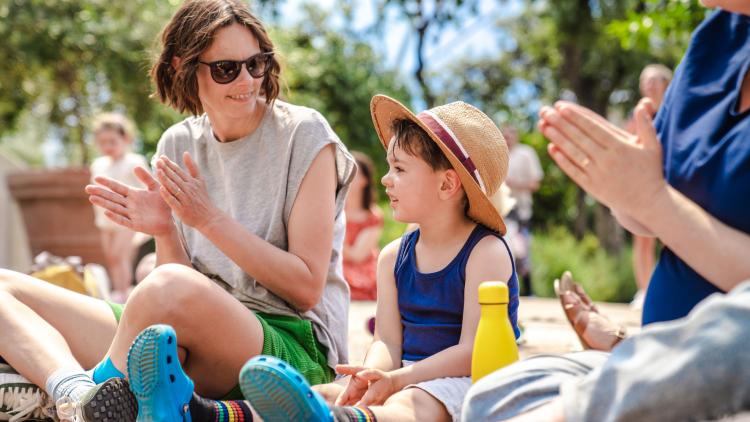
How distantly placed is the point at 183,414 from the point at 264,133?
1.14 meters

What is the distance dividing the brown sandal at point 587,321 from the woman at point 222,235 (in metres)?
1.02

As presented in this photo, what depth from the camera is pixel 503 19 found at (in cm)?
2272

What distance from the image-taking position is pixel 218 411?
227 centimetres

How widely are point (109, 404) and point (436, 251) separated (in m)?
1.07

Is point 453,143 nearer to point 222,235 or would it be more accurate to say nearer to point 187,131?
point 222,235

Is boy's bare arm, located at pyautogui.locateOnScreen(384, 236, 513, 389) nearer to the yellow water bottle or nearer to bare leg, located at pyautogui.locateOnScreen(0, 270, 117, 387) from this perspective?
the yellow water bottle

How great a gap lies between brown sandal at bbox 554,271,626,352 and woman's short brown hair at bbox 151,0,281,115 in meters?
1.51

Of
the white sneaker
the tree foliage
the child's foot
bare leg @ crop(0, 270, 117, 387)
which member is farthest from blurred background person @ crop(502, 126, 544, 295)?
the child's foot

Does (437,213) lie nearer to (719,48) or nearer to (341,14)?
(719,48)

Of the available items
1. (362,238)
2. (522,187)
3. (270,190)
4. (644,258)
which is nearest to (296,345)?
(270,190)

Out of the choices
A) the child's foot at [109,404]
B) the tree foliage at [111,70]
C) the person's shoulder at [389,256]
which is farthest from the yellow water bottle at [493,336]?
the tree foliage at [111,70]

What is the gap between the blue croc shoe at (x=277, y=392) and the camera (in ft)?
6.01

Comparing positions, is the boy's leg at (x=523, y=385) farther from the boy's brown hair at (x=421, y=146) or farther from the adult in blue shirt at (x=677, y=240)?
the boy's brown hair at (x=421, y=146)

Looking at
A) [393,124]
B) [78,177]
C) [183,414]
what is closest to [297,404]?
[183,414]
